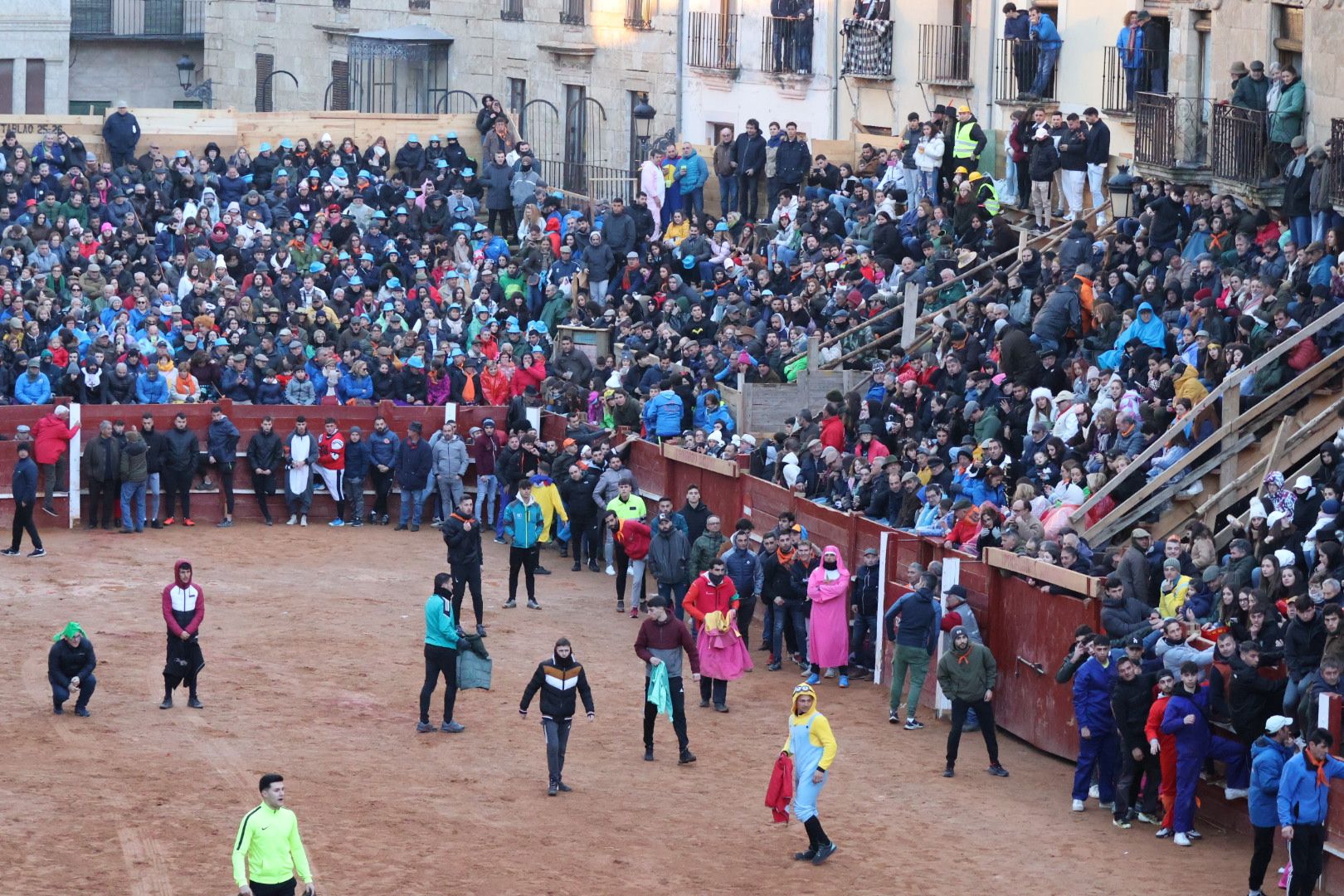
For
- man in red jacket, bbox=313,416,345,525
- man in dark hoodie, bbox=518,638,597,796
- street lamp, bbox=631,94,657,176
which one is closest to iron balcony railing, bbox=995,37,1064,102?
street lamp, bbox=631,94,657,176

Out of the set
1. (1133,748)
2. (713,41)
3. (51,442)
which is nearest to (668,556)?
(1133,748)

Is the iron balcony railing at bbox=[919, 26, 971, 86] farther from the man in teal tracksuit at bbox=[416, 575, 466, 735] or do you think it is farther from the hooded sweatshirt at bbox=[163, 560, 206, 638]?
the hooded sweatshirt at bbox=[163, 560, 206, 638]

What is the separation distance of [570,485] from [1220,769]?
11147mm

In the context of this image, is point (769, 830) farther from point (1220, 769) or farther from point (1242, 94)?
point (1242, 94)

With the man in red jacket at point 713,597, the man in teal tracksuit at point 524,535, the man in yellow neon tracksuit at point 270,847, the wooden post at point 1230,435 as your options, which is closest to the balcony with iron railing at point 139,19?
the man in teal tracksuit at point 524,535

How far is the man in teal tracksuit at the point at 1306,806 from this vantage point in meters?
15.9

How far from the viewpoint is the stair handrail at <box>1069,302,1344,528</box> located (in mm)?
21891

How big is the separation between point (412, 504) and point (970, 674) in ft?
40.0

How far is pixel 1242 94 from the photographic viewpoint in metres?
26.6

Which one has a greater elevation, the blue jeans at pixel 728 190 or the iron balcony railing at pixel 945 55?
the iron balcony railing at pixel 945 55

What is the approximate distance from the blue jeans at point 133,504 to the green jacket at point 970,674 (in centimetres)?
1334

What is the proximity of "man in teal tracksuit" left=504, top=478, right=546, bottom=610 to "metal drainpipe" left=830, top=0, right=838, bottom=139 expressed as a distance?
51.9 ft

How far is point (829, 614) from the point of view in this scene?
22859 mm

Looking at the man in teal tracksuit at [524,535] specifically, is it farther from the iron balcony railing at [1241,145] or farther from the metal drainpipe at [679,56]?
the metal drainpipe at [679,56]
